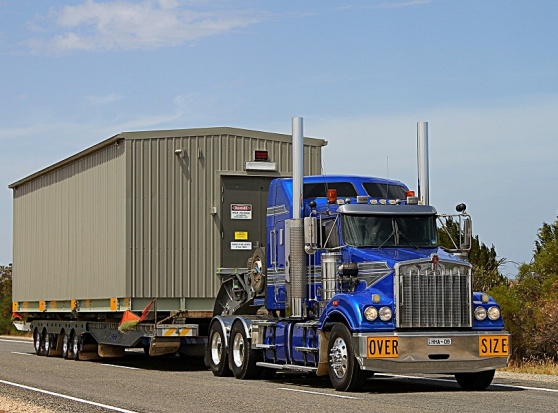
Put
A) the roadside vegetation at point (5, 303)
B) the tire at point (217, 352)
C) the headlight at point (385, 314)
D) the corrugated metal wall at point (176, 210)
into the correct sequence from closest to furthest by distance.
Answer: the headlight at point (385, 314), the tire at point (217, 352), the corrugated metal wall at point (176, 210), the roadside vegetation at point (5, 303)

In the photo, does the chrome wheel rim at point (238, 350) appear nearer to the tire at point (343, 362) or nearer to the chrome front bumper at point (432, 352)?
the tire at point (343, 362)

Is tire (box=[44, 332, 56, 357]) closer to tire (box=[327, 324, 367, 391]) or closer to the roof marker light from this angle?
the roof marker light

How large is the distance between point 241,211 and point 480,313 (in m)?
7.46

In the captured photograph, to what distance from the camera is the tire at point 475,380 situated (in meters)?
17.0

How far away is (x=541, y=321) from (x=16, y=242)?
1663cm

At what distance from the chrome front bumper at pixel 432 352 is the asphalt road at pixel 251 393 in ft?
1.30

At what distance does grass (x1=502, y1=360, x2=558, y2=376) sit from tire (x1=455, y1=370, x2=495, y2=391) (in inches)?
157

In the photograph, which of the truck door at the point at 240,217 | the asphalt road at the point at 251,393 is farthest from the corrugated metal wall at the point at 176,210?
the asphalt road at the point at 251,393

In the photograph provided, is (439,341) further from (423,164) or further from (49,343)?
(49,343)

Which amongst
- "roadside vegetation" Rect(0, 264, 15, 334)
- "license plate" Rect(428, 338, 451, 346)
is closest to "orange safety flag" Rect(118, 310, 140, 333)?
"license plate" Rect(428, 338, 451, 346)

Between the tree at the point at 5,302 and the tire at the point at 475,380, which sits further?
the tree at the point at 5,302

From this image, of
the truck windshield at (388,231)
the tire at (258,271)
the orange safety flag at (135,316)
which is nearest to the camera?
the truck windshield at (388,231)

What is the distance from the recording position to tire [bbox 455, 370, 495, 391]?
17.0 m

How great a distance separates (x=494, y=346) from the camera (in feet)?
54.9
